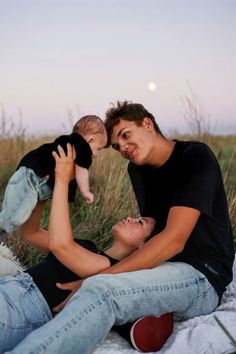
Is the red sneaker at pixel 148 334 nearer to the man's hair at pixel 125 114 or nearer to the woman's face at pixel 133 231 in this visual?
the woman's face at pixel 133 231

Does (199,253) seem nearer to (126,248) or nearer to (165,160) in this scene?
(126,248)

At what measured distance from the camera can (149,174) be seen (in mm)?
3193

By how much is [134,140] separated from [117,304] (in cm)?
99

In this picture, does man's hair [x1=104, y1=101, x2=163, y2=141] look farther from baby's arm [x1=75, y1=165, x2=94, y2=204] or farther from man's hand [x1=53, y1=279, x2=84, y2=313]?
man's hand [x1=53, y1=279, x2=84, y2=313]

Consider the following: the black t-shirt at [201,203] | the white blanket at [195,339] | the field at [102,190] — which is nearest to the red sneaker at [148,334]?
the white blanket at [195,339]

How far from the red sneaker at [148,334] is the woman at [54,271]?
1.07ft

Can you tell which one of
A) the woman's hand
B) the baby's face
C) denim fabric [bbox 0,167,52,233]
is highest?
the baby's face

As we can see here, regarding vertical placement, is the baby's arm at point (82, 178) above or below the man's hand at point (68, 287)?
above

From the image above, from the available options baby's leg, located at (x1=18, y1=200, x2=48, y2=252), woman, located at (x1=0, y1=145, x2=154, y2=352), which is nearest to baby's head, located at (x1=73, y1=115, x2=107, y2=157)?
woman, located at (x1=0, y1=145, x2=154, y2=352)

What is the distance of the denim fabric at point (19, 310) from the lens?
8.25 ft

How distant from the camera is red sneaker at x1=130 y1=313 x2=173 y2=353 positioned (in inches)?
96.9

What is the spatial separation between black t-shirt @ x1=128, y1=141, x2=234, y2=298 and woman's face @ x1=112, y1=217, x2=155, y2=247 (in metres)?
0.11

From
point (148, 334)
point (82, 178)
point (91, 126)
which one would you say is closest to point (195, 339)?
point (148, 334)

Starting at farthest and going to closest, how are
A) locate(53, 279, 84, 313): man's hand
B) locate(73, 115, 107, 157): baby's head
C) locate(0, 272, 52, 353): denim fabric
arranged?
locate(73, 115, 107, 157): baby's head
locate(53, 279, 84, 313): man's hand
locate(0, 272, 52, 353): denim fabric
